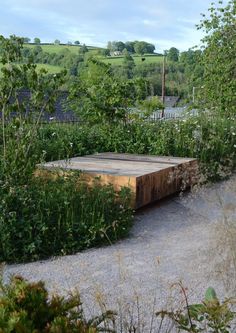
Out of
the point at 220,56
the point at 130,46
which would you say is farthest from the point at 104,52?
the point at 130,46

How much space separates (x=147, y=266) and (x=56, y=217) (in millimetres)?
979

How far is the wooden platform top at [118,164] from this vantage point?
5.66 m

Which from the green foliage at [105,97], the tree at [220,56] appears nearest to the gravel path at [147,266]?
the green foliage at [105,97]

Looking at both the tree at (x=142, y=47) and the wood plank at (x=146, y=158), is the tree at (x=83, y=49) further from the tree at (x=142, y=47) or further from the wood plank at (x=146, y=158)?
the wood plank at (x=146, y=158)

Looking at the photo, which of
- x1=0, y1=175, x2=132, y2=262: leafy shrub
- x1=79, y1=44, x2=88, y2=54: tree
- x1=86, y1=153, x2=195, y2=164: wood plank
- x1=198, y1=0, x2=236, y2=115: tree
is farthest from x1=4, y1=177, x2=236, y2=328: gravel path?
x1=79, y1=44, x2=88, y2=54: tree

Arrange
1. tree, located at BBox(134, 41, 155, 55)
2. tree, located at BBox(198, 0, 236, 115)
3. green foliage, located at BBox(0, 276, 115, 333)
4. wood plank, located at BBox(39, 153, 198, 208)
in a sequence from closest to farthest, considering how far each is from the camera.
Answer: green foliage, located at BBox(0, 276, 115, 333) → wood plank, located at BBox(39, 153, 198, 208) → tree, located at BBox(198, 0, 236, 115) → tree, located at BBox(134, 41, 155, 55)

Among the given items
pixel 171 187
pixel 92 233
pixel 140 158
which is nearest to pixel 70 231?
pixel 92 233

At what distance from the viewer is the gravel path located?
3270mm

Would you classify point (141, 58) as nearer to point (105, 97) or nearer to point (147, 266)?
point (105, 97)

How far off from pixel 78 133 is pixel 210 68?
6.95 metres

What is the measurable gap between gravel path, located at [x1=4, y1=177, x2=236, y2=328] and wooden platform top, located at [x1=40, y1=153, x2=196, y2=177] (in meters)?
0.74

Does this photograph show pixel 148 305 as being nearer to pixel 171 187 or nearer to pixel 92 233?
pixel 92 233

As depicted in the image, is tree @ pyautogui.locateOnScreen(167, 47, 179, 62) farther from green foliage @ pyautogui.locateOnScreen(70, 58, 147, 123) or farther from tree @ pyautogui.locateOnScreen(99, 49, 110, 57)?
green foliage @ pyautogui.locateOnScreen(70, 58, 147, 123)

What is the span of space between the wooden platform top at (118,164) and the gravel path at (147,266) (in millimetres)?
744
